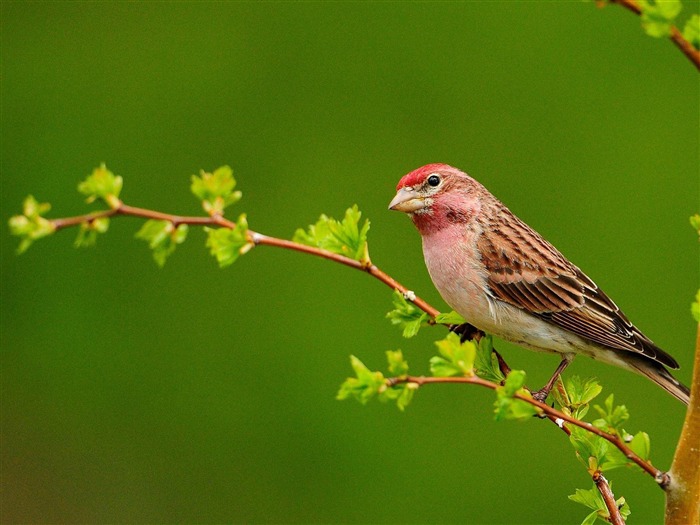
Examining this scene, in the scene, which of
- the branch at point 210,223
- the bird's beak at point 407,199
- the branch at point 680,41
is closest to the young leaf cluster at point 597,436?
the branch at point 210,223

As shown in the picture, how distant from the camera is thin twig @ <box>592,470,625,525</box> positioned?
7.64 feet

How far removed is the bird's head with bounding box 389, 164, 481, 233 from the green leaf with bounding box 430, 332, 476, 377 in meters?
1.62

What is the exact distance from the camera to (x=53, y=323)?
21.7ft

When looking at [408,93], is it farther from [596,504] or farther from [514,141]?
[596,504]

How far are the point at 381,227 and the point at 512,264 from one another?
281 cm

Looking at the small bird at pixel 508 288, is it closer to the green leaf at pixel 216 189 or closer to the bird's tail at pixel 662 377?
the bird's tail at pixel 662 377

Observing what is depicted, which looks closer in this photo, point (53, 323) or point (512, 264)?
point (512, 264)

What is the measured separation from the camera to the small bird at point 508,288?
3691mm

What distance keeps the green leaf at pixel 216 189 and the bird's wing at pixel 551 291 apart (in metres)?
1.57

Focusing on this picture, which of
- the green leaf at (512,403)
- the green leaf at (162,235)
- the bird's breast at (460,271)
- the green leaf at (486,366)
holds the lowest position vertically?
the green leaf at (512,403)

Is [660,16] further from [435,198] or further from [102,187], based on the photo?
[435,198]

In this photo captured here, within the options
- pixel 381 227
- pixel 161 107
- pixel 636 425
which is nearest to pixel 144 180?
pixel 161 107

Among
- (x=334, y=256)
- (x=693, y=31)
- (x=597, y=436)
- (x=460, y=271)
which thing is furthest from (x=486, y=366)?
(x=693, y=31)

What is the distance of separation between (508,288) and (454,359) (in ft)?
5.62
